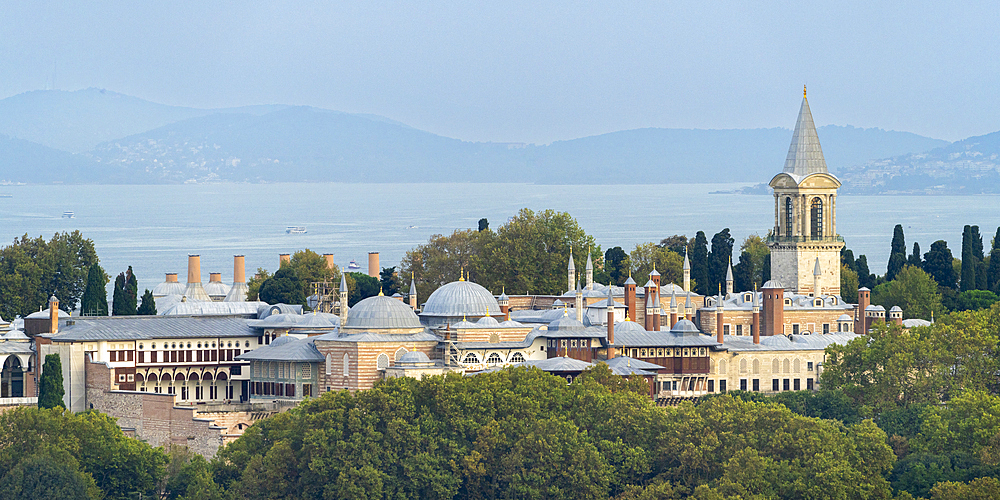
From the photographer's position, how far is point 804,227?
87.9 m

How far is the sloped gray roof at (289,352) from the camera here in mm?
66562

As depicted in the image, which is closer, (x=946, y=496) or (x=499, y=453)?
(x=946, y=496)

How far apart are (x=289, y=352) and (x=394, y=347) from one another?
455cm

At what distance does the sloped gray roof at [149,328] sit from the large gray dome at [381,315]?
7727mm

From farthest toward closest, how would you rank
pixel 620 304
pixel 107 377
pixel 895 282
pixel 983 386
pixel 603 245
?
pixel 603 245
pixel 895 282
pixel 620 304
pixel 107 377
pixel 983 386

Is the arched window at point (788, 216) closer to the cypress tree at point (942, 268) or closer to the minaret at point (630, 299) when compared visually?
the cypress tree at point (942, 268)

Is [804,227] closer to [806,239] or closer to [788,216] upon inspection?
[806,239]

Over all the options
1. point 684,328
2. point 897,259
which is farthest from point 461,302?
point 897,259

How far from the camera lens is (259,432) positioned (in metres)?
57.3

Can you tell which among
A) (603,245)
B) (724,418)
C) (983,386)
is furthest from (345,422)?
(603,245)

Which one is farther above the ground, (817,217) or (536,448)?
(817,217)

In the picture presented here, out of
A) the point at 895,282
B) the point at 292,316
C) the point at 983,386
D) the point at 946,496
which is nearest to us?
the point at 946,496

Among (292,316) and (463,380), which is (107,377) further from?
(463,380)

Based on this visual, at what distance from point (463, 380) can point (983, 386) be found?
17.5 metres
